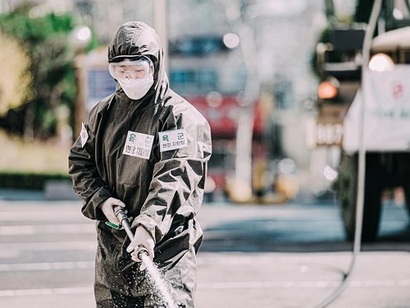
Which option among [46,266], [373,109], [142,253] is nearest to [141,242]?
[142,253]

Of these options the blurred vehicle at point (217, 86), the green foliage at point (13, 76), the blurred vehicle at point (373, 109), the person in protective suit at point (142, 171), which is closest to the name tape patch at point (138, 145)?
the person in protective suit at point (142, 171)

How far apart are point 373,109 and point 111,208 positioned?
22.8 feet

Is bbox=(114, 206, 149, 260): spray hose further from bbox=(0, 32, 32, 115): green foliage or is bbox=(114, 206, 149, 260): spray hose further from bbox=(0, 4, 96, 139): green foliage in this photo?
bbox=(0, 4, 96, 139): green foliage

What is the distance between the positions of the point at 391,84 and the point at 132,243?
7174 millimetres

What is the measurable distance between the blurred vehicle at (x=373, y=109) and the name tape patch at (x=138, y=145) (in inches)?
243

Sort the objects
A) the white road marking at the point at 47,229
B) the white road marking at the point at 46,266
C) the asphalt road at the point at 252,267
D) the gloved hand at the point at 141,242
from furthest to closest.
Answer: the white road marking at the point at 47,229 < the white road marking at the point at 46,266 < the asphalt road at the point at 252,267 < the gloved hand at the point at 141,242

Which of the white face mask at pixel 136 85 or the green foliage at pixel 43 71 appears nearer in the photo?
the white face mask at pixel 136 85

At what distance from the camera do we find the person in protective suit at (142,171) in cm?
438

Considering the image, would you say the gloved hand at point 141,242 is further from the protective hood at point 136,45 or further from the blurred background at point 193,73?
the blurred background at point 193,73

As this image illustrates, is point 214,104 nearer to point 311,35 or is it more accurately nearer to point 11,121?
point 311,35

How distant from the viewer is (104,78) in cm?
2784

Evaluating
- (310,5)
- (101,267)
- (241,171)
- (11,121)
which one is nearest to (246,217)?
(101,267)

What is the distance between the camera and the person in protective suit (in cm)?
438

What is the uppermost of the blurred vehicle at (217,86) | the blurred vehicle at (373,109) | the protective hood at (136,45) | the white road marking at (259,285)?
the protective hood at (136,45)
